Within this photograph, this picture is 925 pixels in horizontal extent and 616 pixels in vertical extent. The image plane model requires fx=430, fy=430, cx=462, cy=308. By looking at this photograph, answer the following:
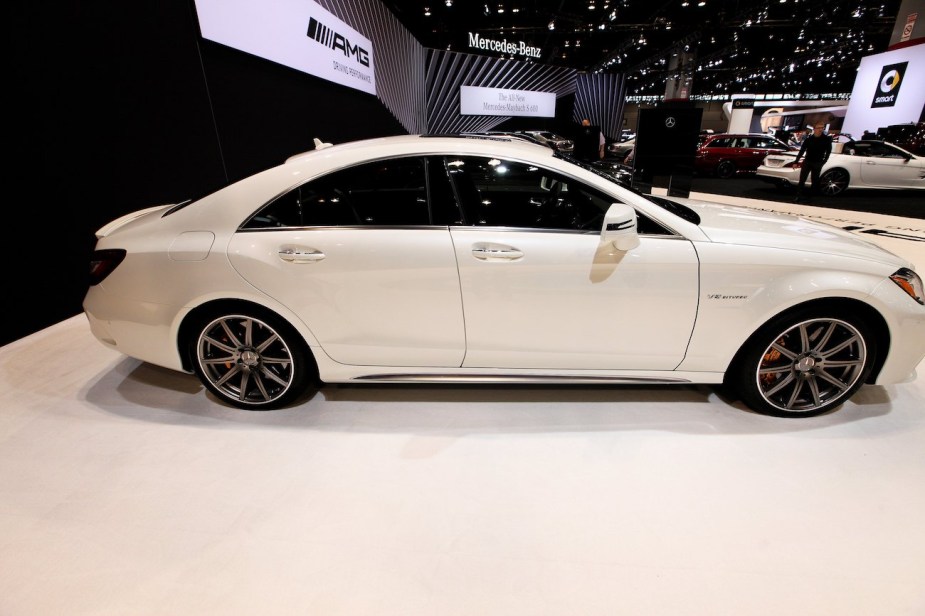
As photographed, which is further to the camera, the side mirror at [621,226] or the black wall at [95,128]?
the black wall at [95,128]

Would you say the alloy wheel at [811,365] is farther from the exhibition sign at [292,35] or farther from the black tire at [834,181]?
the black tire at [834,181]

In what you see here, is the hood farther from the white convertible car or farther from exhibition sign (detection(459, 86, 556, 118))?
exhibition sign (detection(459, 86, 556, 118))

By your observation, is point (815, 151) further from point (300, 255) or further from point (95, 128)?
point (95, 128)

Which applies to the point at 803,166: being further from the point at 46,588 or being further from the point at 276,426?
the point at 46,588

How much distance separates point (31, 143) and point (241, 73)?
266 centimetres

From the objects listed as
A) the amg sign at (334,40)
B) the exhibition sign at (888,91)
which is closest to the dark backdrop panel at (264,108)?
the amg sign at (334,40)

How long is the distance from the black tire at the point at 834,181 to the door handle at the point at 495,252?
995 centimetres

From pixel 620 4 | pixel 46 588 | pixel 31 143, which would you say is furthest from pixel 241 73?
pixel 620 4

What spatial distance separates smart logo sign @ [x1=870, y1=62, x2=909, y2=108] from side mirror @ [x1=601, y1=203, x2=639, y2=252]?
59.3 ft

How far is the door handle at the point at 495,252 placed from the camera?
1884mm

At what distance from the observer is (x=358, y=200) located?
2.02 meters

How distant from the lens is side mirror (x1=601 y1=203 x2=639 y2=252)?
1707 mm

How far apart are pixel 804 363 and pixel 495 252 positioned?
1.62m

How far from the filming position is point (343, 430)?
2131mm
